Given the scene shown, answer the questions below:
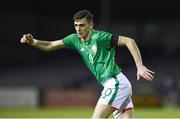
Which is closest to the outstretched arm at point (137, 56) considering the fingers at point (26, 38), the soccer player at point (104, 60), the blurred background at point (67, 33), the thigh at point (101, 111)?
the soccer player at point (104, 60)

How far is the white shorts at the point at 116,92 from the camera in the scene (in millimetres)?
10211

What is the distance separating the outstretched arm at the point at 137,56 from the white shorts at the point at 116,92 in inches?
20.1

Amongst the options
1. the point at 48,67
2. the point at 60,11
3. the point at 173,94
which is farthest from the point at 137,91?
the point at 60,11

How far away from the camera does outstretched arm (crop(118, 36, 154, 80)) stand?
981 centimetres

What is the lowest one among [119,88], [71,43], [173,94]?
[173,94]

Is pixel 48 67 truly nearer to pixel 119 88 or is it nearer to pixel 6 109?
pixel 6 109

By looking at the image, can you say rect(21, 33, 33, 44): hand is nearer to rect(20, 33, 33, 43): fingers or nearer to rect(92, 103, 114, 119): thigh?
rect(20, 33, 33, 43): fingers

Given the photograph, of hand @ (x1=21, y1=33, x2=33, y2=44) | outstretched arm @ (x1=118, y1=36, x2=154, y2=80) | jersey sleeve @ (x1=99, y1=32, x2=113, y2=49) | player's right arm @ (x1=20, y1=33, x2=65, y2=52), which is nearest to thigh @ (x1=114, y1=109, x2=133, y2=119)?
outstretched arm @ (x1=118, y1=36, x2=154, y2=80)

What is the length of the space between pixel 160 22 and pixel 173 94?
13313 mm

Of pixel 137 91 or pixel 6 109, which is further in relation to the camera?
pixel 137 91

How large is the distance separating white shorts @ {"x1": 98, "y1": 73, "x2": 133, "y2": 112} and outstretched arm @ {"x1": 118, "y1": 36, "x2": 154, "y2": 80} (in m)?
0.51

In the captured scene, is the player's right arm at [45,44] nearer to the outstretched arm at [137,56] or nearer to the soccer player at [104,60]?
the soccer player at [104,60]

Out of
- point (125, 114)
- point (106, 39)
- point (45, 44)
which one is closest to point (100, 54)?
point (106, 39)

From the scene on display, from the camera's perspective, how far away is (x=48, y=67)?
40625 millimetres
